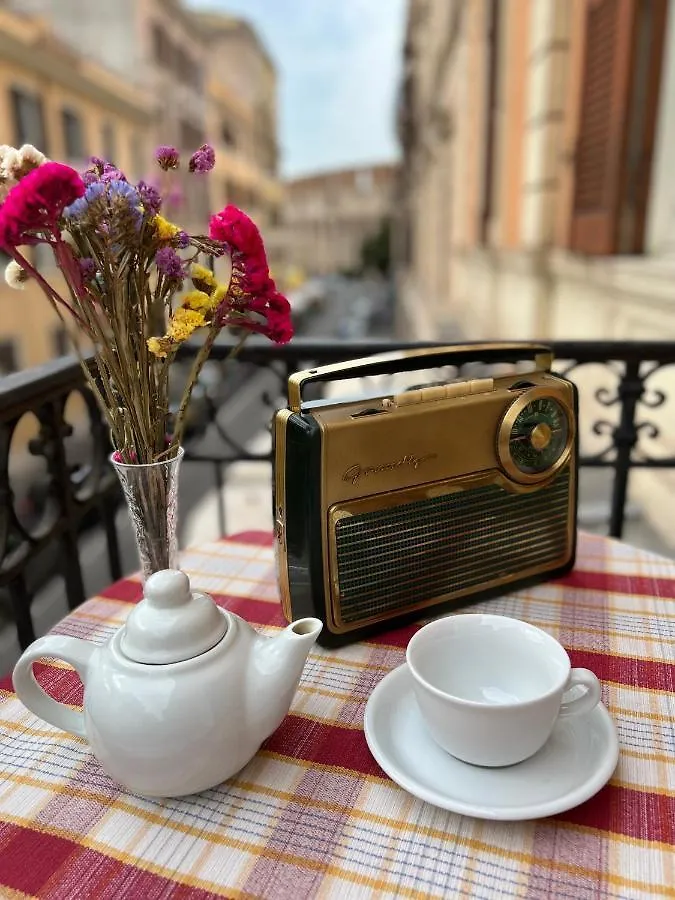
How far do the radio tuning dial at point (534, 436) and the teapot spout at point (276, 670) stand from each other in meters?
0.34

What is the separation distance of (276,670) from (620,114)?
100.0 inches

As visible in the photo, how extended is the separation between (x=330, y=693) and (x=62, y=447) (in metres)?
0.70

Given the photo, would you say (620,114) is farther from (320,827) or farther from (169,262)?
(320,827)

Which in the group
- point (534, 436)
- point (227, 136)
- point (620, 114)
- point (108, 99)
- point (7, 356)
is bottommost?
point (7, 356)

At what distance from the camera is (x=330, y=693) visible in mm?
654

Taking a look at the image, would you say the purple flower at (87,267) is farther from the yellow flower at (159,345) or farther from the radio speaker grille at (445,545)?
the radio speaker grille at (445,545)

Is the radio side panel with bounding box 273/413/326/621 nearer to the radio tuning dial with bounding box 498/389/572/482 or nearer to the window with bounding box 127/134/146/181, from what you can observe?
the radio tuning dial with bounding box 498/389/572/482

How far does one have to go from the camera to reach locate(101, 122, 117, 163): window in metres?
11.7

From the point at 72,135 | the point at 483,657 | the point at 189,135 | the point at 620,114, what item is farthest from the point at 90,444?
the point at 189,135

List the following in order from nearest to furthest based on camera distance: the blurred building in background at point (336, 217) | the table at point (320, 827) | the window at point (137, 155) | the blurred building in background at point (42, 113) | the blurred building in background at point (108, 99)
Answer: the table at point (320, 827) → the blurred building in background at point (42, 113) → the blurred building in background at point (108, 99) → the window at point (137, 155) → the blurred building in background at point (336, 217)

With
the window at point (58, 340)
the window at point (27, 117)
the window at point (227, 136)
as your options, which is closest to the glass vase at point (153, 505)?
the window at point (58, 340)

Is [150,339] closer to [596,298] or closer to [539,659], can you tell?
[539,659]

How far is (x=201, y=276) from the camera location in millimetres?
719

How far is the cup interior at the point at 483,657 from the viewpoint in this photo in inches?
23.1
